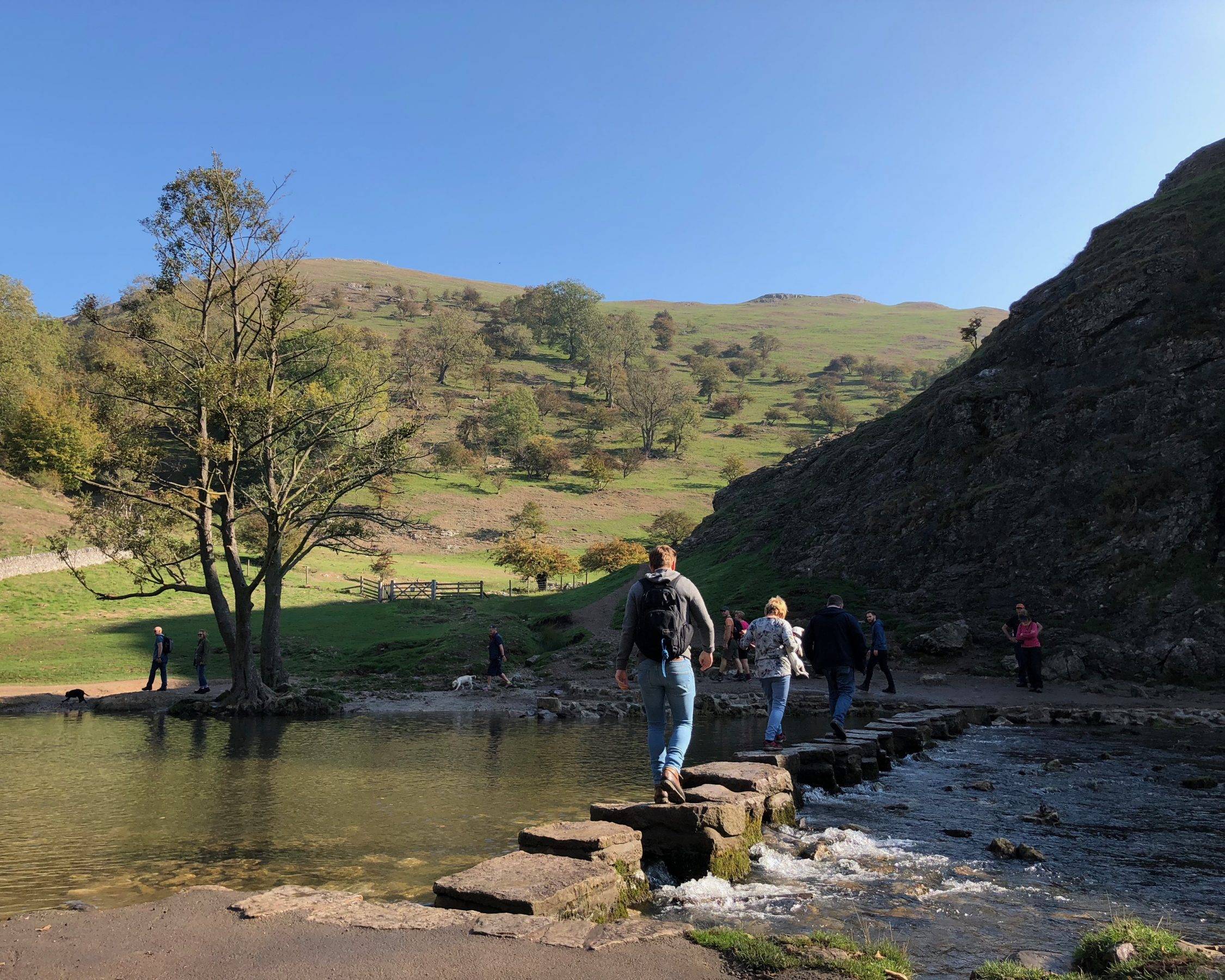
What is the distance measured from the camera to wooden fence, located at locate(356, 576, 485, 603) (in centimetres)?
4934

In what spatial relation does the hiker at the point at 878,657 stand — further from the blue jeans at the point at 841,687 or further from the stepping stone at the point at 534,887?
the stepping stone at the point at 534,887

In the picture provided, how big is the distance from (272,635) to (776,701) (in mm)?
15691

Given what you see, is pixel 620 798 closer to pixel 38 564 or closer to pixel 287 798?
pixel 287 798

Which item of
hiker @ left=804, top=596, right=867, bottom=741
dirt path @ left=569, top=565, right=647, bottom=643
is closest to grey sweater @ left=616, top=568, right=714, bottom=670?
hiker @ left=804, top=596, right=867, bottom=741

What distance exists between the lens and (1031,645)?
2369 cm

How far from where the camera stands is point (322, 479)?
956 inches

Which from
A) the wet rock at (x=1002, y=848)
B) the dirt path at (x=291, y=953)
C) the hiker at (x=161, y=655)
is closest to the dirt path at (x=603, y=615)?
the hiker at (x=161, y=655)

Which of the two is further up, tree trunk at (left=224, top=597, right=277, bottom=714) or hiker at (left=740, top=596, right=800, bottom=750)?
hiker at (left=740, top=596, right=800, bottom=750)

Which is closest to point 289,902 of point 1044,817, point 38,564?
point 1044,817

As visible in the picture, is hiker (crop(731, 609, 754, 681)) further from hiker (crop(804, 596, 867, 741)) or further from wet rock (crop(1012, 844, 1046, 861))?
wet rock (crop(1012, 844, 1046, 861))

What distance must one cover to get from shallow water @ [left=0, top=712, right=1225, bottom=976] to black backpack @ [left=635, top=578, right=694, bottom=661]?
2.17 m

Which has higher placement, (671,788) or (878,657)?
(671,788)

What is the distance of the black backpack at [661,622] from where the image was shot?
8.53 m

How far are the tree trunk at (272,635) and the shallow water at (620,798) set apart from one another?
594 cm
